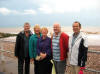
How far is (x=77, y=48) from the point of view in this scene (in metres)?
3.67

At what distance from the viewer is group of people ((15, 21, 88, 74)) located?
3672 millimetres

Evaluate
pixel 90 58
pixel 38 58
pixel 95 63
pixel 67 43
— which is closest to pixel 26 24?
pixel 38 58

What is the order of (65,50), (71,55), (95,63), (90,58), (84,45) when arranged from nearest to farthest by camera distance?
(84,45) → (71,55) → (65,50) → (95,63) → (90,58)

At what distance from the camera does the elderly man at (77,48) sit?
3580 millimetres

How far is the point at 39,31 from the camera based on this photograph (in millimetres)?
4465

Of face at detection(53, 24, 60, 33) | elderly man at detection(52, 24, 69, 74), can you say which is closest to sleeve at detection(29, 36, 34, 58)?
elderly man at detection(52, 24, 69, 74)

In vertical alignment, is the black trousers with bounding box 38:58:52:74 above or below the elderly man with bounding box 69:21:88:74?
below

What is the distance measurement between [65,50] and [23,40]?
4.36 feet

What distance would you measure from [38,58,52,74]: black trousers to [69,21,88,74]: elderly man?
812mm

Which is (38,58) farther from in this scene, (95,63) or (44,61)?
(95,63)

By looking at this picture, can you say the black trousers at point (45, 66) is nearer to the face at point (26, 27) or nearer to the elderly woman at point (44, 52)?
the elderly woman at point (44, 52)

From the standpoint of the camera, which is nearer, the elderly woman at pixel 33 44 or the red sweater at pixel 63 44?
the red sweater at pixel 63 44

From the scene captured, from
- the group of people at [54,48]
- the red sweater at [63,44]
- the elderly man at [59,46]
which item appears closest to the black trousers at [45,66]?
the group of people at [54,48]

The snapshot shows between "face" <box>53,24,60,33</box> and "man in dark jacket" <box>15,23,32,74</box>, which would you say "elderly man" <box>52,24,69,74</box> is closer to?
"face" <box>53,24,60,33</box>
